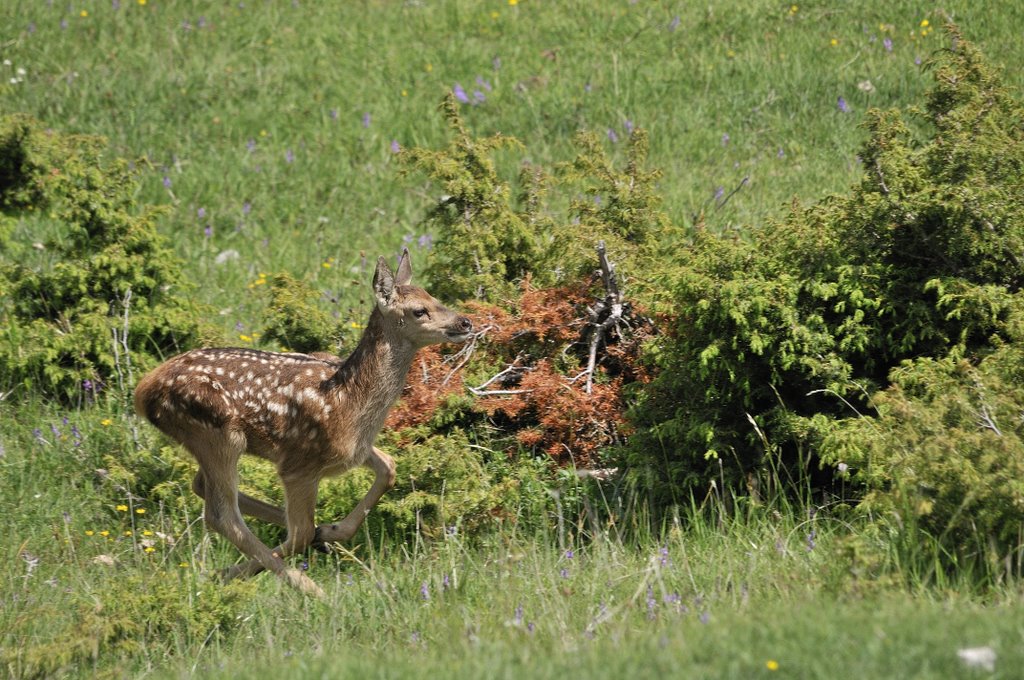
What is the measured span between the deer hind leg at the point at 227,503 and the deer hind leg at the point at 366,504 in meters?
0.32

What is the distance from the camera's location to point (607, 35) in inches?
602

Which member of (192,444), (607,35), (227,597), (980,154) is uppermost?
(607,35)

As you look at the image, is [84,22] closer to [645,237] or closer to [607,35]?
[607,35]

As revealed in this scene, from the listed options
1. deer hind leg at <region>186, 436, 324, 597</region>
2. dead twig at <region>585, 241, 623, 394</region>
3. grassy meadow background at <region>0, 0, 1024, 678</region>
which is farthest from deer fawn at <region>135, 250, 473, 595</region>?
dead twig at <region>585, 241, 623, 394</region>

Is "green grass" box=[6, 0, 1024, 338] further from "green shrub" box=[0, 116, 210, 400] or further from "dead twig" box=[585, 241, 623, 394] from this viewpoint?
"dead twig" box=[585, 241, 623, 394]

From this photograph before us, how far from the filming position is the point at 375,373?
7.91 meters

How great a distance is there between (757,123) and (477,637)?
8745 mm

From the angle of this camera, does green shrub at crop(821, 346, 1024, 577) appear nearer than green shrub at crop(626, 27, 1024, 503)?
Yes

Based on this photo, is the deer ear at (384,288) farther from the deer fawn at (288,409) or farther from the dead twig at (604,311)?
the dead twig at (604,311)

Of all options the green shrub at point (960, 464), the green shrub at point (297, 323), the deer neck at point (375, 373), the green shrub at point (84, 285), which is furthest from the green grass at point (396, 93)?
the green shrub at point (960, 464)

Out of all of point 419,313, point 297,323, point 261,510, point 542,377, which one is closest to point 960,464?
point 542,377

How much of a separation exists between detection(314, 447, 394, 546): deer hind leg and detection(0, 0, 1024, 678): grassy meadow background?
0.45 ft

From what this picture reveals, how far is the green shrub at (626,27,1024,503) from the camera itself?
24.1ft

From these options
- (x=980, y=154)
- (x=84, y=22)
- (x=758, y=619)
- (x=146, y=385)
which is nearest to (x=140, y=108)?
(x=84, y=22)
